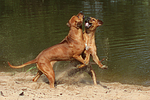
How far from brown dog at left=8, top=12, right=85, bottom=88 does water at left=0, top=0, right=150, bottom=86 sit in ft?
7.11

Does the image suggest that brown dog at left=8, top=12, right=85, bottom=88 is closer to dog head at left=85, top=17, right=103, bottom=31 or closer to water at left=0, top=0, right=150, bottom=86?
dog head at left=85, top=17, right=103, bottom=31

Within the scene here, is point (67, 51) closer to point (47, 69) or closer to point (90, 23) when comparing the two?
point (47, 69)

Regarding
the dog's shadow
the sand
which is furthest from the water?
the sand

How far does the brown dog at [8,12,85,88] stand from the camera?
6.35 metres

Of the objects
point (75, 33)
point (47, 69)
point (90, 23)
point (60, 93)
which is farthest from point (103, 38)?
point (60, 93)

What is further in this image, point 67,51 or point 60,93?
point 67,51

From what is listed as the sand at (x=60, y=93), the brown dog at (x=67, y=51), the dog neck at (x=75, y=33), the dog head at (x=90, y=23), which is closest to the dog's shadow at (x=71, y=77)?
the sand at (x=60, y=93)

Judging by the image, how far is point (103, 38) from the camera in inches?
516

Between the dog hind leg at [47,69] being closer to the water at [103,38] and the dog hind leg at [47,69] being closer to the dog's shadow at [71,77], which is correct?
the dog's shadow at [71,77]

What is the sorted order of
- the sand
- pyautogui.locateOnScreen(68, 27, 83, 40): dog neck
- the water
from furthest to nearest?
1. the water
2. pyautogui.locateOnScreen(68, 27, 83, 40): dog neck
3. the sand

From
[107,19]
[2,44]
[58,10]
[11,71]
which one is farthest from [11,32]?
[58,10]

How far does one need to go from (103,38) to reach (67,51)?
686 cm

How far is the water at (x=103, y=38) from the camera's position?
8991mm

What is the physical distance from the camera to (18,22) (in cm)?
1706
